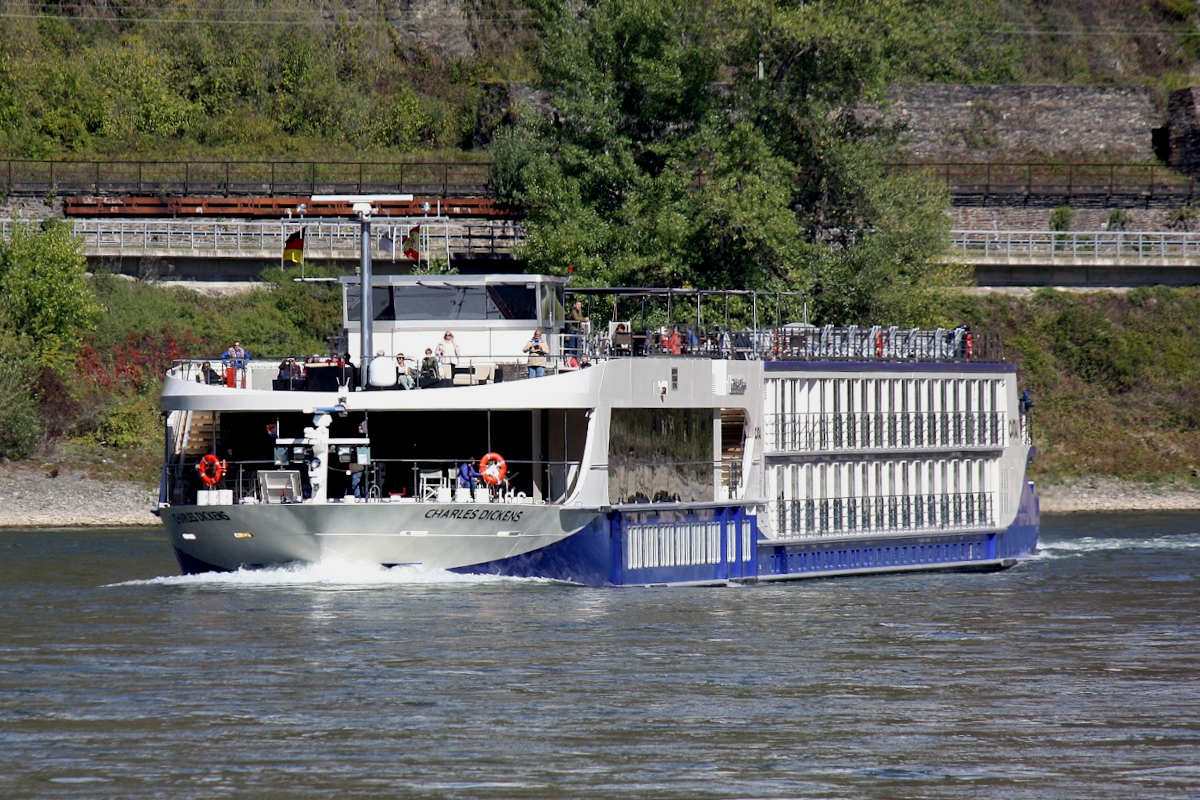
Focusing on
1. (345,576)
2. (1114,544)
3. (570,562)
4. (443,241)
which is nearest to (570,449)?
(570,562)

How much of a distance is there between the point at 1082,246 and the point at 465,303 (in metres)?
46.9

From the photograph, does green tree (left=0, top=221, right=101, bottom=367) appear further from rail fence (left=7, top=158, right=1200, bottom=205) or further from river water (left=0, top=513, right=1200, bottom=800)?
river water (left=0, top=513, right=1200, bottom=800)

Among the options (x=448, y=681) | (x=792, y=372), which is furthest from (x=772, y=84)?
(x=448, y=681)

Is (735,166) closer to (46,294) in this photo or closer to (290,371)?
(46,294)

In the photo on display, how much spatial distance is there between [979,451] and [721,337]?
8.47m

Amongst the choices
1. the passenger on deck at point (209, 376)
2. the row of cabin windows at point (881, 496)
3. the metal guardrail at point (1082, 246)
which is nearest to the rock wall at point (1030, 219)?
the metal guardrail at point (1082, 246)

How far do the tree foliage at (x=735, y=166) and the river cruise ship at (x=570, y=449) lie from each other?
1823cm

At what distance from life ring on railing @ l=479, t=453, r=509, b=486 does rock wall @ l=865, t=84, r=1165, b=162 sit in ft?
192

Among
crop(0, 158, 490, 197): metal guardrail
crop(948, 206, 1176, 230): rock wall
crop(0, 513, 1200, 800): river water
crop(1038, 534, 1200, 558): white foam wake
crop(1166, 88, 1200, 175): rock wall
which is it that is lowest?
crop(1038, 534, 1200, 558): white foam wake

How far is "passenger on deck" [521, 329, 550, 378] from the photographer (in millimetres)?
32781

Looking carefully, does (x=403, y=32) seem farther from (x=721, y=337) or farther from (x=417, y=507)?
(x=417, y=507)

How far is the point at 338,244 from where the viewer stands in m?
67.7

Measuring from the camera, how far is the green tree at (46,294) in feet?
197

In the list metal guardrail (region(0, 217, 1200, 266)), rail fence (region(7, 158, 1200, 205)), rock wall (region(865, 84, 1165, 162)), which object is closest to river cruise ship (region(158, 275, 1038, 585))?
metal guardrail (region(0, 217, 1200, 266))
